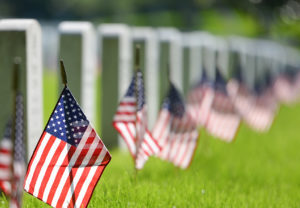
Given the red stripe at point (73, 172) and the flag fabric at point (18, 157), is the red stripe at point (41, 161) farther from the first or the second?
the flag fabric at point (18, 157)

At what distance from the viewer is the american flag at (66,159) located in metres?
5.05

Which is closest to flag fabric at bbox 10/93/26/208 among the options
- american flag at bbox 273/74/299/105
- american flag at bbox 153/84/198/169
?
american flag at bbox 153/84/198/169

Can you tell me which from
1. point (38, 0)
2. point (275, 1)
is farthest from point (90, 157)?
point (38, 0)

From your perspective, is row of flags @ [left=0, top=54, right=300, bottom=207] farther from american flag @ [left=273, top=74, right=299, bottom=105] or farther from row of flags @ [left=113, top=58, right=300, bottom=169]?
american flag @ [left=273, top=74, right=299, bottom=105]

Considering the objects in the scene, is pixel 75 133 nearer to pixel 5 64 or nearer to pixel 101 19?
pixel 5 64

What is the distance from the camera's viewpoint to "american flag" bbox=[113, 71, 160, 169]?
6.79 m

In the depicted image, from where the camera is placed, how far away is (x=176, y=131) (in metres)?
7.81

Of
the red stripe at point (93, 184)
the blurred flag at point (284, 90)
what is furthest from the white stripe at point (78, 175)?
the blurred flag at point (284, 90)

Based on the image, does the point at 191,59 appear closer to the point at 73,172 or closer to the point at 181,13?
the point at 73,172

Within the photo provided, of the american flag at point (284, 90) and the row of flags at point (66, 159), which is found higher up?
the row of flags at point (66, 159)

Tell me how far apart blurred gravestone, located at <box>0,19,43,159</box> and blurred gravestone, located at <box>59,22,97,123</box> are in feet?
4.91

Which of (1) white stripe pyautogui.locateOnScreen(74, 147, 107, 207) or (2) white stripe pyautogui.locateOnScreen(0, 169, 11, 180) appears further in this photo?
(1) white stripe pyautogui.locateOnScreen(74, 147, 107, 207)

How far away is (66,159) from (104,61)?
5.11 meters

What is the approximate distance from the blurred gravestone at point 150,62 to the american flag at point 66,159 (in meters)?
5.74
